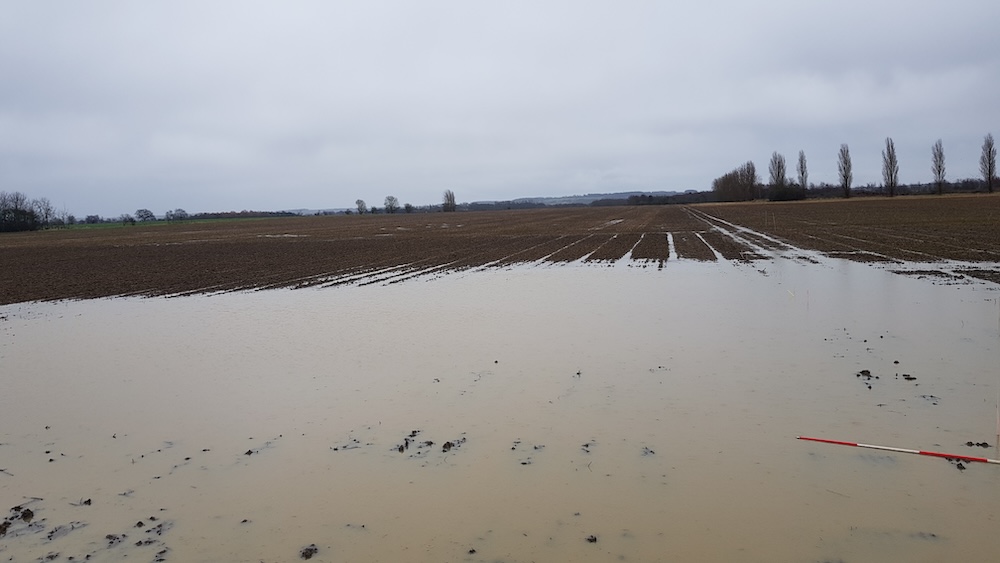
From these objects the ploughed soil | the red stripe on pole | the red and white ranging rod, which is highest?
the ploughed soil

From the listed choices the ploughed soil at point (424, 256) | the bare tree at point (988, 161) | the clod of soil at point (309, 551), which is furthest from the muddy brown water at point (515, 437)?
the bare tree at point (988, 161)

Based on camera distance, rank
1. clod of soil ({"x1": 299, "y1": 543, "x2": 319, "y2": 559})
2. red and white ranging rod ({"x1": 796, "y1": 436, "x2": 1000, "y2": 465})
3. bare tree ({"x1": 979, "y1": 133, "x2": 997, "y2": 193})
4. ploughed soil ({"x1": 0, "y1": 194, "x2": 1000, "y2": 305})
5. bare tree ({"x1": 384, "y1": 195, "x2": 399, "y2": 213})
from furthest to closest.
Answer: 1. bare tree ({"x1": 384, "y1": 195, "x2": 399, "y2": 213})
2. bare tree ({"x1": 979, "y1": 133, "x2": 997, "y2": 193})
3. ploughed soil ({"x1": 0, "y1": 194, "x2": 1000, "y2": 305})
4. red and white ranging rod ({"x1": 796, "y1": 436, "x2": 1000, "y2": 465})
5. clod of soil ({"x1": 299, "y1": 543, "x2": 319, "y2": 559})

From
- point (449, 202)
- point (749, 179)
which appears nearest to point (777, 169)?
point (749, 179)

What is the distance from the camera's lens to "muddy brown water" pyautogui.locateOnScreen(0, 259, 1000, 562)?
177 inches

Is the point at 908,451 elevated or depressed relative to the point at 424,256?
depressed

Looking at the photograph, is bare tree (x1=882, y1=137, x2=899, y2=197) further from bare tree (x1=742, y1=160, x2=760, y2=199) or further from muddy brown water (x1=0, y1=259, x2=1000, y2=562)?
muddy brown water (x1=0, y1=259, x2=1000, y2=562)

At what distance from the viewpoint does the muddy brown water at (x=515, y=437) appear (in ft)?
14.7

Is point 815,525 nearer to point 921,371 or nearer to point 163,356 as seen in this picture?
point 921,371

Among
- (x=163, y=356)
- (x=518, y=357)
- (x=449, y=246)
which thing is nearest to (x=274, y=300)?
(x=163, y=356)

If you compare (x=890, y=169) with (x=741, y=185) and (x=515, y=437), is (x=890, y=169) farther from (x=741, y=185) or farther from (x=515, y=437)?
(x=515, y=437)

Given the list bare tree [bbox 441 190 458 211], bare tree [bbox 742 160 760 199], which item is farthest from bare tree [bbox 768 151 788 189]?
bare tree [bbox 441 190 458 211]

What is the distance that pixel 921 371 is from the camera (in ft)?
25.1

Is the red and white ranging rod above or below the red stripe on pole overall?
below

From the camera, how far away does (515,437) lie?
6207 millimetres
